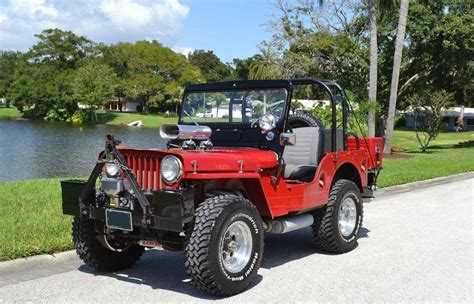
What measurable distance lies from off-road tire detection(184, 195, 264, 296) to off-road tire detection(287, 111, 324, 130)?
2.29 metres

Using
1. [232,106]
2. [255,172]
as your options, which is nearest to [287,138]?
[255,172]

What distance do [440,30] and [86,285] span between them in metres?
25.2

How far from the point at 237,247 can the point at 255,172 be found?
731mm

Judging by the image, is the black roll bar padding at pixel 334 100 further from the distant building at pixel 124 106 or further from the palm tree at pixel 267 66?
the distant building at pixel 124 106

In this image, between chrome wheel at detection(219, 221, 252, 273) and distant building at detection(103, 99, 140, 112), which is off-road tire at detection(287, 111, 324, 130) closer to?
chrome wheel at detection(219, 221, 252, 273)

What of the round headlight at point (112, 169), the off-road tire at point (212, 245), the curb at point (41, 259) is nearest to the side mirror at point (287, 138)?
the off-road tire at point (212, 245)

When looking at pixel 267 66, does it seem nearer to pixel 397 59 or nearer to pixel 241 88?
pixel 397 59

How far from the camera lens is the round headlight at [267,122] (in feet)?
19.2

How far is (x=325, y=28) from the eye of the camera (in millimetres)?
28938

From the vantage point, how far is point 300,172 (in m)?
6.51

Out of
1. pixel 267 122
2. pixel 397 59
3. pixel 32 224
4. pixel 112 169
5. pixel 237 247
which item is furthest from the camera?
pixel 397 59

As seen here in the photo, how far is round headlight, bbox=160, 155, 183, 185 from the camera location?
4.73m

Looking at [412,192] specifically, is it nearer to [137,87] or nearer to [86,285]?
[86,285]

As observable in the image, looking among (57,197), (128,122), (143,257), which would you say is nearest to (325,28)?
(57,197)
